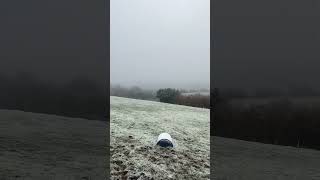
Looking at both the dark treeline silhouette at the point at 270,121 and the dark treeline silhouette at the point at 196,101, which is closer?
the dark treeline silhouette at the point at 270,121

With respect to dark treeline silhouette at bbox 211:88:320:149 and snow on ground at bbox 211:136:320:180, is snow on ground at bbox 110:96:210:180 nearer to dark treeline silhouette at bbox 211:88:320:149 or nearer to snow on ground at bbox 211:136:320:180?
snow on ground at bbox 211:136:320:180

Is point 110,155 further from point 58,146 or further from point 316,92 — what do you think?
point 316,92

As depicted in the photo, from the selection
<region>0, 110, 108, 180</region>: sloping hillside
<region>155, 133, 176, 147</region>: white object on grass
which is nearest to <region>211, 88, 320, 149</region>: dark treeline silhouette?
<region>155, 133, 176, 147</region>: white object on grass

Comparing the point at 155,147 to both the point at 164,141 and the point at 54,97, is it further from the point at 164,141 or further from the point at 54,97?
the point at 54,97

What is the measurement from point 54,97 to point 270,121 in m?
6.58

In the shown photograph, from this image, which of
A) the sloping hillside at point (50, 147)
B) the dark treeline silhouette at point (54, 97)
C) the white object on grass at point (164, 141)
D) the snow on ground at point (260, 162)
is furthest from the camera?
the dark treeline silhouette at point (54, 97)

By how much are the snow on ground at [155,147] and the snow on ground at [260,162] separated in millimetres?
314

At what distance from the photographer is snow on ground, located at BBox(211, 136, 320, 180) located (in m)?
7.52

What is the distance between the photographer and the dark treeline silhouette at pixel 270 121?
1194cm

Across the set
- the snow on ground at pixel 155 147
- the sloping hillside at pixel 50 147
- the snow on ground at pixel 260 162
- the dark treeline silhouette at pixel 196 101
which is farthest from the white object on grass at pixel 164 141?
the dark treeline silhouette at pixel 196 101

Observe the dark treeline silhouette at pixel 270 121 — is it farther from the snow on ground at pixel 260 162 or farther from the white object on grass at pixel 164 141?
the white object on grass at pixel 164 141

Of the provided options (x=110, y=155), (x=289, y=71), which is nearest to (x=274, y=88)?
(x=289, y=71)

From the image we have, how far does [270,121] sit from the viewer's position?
12555mm

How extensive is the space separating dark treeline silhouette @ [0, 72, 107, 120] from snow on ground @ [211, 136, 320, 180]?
348 centimetres
